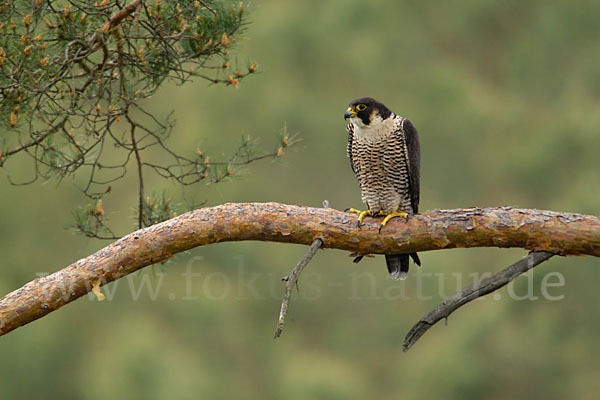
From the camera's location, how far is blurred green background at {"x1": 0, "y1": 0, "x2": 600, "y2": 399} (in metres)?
12.2

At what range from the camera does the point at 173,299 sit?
13.0 meters

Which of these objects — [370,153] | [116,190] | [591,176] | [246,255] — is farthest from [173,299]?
[370,153]

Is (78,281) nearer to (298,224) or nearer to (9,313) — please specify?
(9,313)

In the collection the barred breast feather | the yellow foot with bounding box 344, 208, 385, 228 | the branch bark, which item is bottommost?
the branch bark

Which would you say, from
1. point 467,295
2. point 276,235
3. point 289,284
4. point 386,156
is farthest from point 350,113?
point 289,284

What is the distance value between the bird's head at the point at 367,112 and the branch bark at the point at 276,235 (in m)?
0.69

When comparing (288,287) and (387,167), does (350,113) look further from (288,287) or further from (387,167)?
(288,287)

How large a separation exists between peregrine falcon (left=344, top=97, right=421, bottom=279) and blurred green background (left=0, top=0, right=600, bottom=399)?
7.74 m

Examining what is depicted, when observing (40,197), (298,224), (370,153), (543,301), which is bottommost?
(298,224)

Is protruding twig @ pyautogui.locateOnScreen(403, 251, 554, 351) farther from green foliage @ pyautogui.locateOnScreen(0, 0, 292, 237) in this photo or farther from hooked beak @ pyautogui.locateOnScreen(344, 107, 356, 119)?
hooked beak @ pyautogui.locateOnScreen(344, 107, 356, 119)

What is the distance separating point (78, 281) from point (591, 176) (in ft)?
36.1

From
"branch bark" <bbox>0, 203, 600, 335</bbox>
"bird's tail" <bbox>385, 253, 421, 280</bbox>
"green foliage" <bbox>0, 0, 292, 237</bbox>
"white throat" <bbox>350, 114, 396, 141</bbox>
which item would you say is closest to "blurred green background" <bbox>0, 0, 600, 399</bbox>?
"bird's tail" <bbox>385, 253, 421, 280</bbox>

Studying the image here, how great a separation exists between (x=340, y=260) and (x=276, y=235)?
459 inches

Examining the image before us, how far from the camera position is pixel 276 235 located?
2752 millimetres
